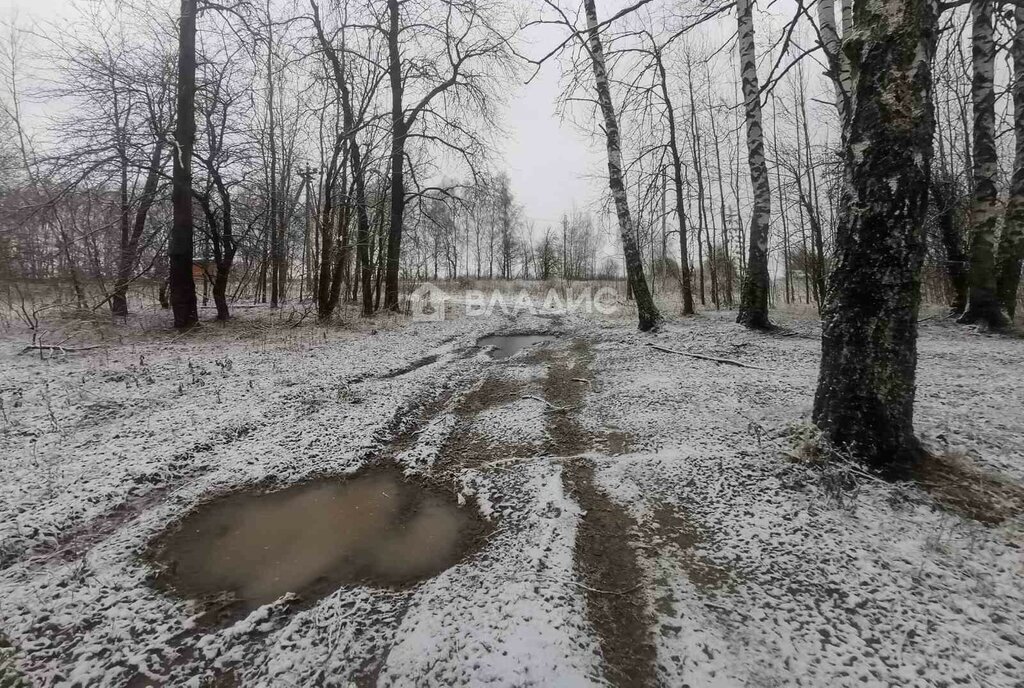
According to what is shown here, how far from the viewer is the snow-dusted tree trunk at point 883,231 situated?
2811mm

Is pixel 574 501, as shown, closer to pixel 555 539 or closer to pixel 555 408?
pixel 555 539

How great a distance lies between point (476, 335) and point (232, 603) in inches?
354

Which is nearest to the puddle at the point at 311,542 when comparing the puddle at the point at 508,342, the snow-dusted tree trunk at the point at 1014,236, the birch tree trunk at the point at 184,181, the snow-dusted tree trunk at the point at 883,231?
the snow-dusted tree trunk at the point at 883,231

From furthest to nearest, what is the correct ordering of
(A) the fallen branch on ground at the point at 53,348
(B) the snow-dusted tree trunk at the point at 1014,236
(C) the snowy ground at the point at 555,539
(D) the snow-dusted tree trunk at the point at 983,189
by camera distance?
(D) the snow-dusted tree trunk at the point at 983,189
(B) the snow-dusted tree trunk at the point at 1014,236
(A) the fallen branch on ground at the point at 53,348
(C) the snowy ground at the point at 555,539

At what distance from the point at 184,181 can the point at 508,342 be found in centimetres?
845

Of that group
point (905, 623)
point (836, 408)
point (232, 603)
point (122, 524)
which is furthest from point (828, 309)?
point (122, 524)

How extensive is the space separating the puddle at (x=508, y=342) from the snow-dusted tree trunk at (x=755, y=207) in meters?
4.48

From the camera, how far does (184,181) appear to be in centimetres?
980

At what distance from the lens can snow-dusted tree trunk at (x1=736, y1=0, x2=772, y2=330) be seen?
356 inches

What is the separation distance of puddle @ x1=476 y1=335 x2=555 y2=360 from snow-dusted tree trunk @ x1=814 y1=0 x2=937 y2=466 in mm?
5915

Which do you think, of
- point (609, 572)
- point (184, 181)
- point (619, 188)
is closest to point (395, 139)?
point (184, 181)

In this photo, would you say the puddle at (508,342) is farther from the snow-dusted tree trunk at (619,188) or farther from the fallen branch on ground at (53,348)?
the fallen branch on ground at (53,348)

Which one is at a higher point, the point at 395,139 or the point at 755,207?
the point at 395,139

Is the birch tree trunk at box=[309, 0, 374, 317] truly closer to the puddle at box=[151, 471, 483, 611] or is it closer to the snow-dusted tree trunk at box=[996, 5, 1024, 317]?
the puddle at box=[151, 471, 483, 611]
